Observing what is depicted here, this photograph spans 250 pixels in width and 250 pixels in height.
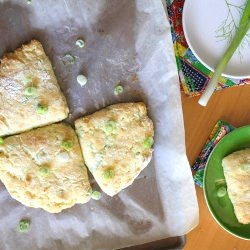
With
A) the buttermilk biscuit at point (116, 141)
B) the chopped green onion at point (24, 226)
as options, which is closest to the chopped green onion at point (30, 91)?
the buttermilk biscuit at point (116, 141)

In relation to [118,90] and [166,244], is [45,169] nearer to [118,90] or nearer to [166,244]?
[118,90]

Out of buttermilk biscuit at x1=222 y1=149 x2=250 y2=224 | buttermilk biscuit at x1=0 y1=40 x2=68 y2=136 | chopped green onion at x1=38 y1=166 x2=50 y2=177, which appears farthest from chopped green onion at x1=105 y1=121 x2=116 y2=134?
buttermilk biscuit at x1=222 y1=149 x2=250 y2=224

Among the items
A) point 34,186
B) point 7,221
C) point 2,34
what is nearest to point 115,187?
point 34,186

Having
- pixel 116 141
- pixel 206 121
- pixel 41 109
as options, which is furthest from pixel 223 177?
pixel 41 109

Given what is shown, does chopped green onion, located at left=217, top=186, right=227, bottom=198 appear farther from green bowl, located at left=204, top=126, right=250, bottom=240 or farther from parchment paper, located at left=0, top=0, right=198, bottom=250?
parchment paper, located at left=0, top=0, right=198, bottom=250

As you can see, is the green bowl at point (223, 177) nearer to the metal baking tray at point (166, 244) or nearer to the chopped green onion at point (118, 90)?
the metal baking tray at point (166, 244)
